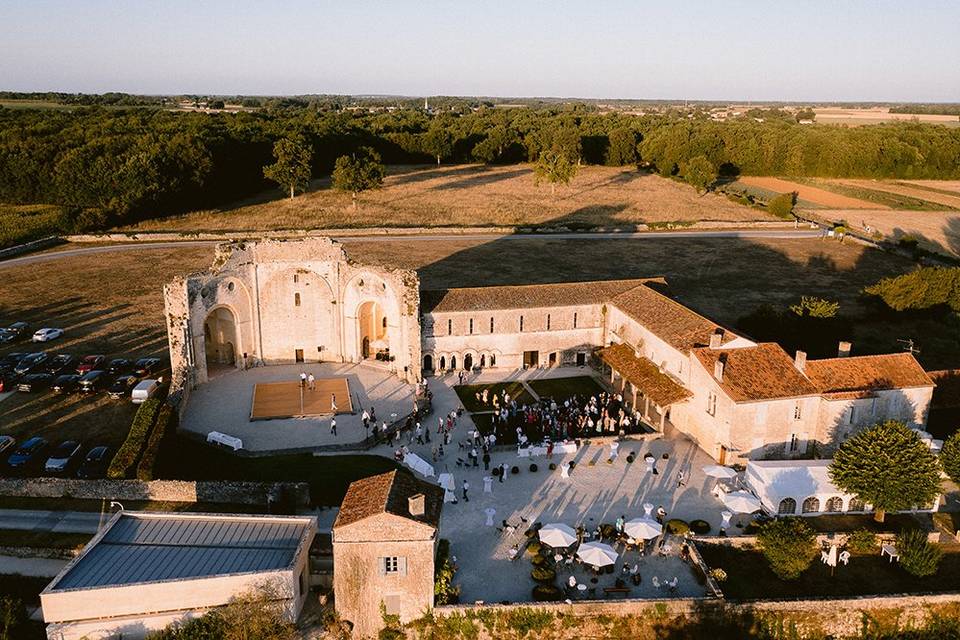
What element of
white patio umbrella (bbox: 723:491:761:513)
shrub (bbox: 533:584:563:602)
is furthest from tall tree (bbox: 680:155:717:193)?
shrub (bbox: 533:584:563:602)

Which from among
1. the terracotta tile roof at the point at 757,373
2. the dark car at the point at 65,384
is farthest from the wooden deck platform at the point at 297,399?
the terracotta tile roof at the point at 757,373

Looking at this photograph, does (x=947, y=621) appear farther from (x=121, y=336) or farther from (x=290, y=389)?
(x=121, y=336)

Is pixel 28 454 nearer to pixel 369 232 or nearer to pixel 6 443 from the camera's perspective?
pixel 6 443

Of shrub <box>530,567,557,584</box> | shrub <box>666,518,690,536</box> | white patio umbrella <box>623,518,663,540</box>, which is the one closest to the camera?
shrub <box>530,567,557,584</box>

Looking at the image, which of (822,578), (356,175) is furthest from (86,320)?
(822,578)

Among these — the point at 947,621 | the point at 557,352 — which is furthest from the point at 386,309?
the point at 947,621

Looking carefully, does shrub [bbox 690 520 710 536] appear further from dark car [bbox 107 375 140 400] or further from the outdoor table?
dark car [bbox 107 375 140 400]

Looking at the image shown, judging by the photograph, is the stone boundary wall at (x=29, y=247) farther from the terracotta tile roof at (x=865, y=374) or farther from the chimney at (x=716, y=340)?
the terracotta tile roof at (x=865, y=374)

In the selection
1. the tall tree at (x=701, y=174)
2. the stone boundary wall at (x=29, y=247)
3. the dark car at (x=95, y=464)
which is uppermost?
the tall tree at (x=701, y=174)
